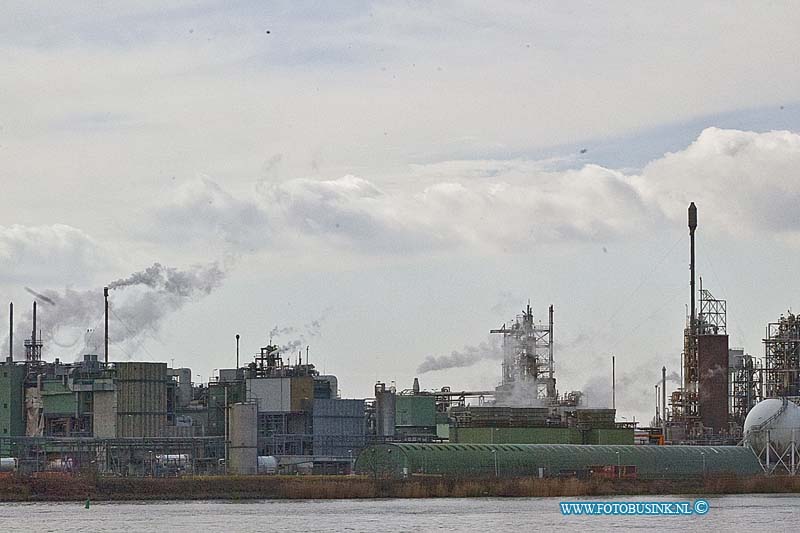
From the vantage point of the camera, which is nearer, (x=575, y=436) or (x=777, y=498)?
(x=777, y=498)

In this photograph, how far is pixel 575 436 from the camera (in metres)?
148

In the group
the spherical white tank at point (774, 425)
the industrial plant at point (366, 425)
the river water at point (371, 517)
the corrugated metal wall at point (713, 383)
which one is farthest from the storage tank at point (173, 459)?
the corrugated metal wall at point (713, 383)

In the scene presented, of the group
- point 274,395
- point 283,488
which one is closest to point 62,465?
point 274,395

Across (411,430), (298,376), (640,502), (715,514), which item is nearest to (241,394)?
(298,376)

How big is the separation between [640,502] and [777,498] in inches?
497

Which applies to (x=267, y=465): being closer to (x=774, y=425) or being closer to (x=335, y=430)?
(x=335, y=430)

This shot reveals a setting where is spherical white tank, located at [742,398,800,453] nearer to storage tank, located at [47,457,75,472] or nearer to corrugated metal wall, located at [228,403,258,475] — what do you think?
corrugated metal wall, located at [228,403,258,475]

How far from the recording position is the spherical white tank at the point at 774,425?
138 meters

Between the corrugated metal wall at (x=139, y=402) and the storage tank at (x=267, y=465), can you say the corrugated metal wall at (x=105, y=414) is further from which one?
the storage tank at (x=267, y=465)

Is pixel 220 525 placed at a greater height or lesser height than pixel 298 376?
lesser

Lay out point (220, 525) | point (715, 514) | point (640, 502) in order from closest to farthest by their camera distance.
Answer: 1. point (220, 525)
2. point (715, 514)
3. point (640, 502)

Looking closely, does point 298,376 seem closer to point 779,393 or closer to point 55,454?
point 55,454

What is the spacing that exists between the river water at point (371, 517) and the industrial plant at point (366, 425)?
Answer: 15.2 metres

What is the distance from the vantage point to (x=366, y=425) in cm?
15725
